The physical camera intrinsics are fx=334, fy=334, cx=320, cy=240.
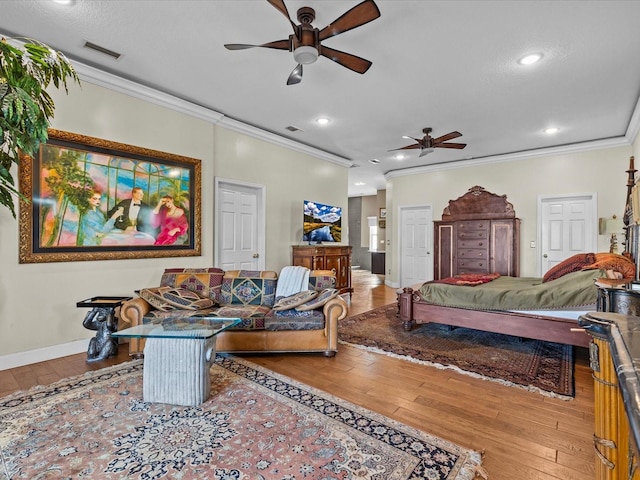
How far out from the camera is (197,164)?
431cm

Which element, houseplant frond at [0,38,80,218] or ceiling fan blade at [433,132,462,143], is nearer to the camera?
houseplant frond at [0,38,80,218]

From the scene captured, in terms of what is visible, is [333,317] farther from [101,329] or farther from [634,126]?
[634,126]

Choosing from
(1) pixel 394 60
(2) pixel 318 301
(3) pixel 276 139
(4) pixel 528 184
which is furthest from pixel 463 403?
(4) pixel 528 184

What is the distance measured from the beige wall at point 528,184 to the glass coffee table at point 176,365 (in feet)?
19.7

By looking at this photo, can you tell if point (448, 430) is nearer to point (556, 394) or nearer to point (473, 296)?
point (556, 394)

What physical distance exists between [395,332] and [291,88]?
10.2ft

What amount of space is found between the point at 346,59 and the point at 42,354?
383cm

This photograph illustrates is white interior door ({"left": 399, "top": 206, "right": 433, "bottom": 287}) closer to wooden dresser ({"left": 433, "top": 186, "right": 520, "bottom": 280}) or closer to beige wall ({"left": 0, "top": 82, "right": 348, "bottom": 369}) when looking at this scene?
wooden dresser ({"left": 433, "top": 186, "right": 520, "bottom": 280})

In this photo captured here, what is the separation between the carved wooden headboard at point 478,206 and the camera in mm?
6211

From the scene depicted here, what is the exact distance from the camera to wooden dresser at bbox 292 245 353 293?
5453mm

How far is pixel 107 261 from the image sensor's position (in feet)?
11.7

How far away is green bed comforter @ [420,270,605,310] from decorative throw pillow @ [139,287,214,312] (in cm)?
255

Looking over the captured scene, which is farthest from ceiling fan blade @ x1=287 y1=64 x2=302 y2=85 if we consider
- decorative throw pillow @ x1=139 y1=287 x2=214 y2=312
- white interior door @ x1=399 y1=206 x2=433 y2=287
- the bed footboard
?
white interior door @ x1=399 y1=206 x2=433 y2=287

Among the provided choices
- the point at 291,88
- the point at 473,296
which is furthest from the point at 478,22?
the point at 473,296
